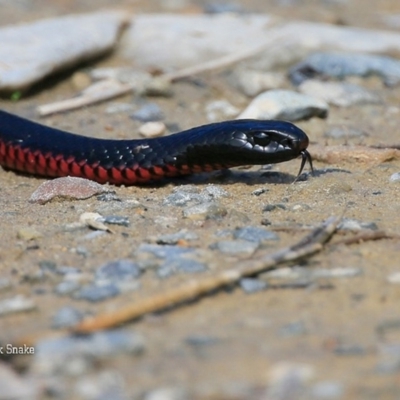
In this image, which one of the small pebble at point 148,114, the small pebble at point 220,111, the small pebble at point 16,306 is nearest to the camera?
the small pebble at point 16,306

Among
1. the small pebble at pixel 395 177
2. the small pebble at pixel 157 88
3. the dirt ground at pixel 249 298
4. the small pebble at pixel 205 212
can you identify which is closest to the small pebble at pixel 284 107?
the dirt ground at pixel 249 298

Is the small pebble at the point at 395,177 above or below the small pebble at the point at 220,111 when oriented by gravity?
above

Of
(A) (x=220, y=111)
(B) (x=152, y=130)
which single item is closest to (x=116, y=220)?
(B) (x=152, y=130)

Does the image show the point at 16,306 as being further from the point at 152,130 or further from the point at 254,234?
the point at 152,130

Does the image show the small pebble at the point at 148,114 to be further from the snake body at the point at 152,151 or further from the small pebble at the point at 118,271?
the small pebble at the point at 118,271

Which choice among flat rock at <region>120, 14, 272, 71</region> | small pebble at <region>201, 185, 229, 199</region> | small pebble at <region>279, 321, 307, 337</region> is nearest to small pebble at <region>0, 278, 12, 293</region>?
small pebble at <region>279, 321, 307, 337</region>

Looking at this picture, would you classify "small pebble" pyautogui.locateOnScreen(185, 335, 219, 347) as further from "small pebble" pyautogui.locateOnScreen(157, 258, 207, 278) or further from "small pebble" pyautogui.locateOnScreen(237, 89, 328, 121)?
"small pebble" pyautogui.locateOnScreen(237, 89, 328, 121)

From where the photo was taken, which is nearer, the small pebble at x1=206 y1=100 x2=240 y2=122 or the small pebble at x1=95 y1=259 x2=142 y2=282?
the small pebble at x1=95 y1=259 x2=142 y2=282

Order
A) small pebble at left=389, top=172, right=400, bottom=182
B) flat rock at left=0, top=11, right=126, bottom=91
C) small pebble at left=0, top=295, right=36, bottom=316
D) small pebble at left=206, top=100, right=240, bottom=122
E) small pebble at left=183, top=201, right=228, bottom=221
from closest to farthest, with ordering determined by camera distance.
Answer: small pebble at left=0, top=295, right=36, bottom=316 < small pebble at left=183, top=201, right=228, bottom=221 < small pebble at left=389, top=172, right=400, bottom=182 < small pebble at left=206, top=100, right=240, bottom=122 < flat rock at left=0, top=11, right=126, bottom=91
